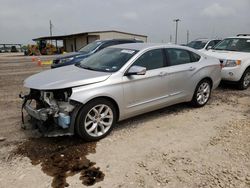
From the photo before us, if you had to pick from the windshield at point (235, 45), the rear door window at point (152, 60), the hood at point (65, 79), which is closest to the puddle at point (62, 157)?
the hood at point (65, 79)

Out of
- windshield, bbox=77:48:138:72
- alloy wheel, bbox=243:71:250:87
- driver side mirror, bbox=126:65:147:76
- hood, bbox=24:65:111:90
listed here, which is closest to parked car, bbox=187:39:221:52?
alloy wheel, bbox=243:71:250:87

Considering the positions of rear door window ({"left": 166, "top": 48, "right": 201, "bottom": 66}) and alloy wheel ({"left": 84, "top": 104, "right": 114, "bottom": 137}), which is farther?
rear door window ({"left": 166, "top": 48, "right": 201, "bottom": 66})

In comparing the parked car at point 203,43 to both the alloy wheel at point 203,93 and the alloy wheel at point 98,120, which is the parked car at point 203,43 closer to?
the alloy wheel at point 203,93

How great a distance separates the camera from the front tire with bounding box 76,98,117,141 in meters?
3.88

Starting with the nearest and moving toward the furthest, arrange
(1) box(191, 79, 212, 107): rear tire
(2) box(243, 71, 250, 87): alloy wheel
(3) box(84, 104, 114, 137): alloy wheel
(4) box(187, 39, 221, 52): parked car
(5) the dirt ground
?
(5) the dirt ground
(3) box(84, 104, 114, 137): alloy wheel
(1) box(191, 79, 212, 107): rear tire
(2) box(243, 71, 250, 87): alloy wheel
(4) box(187, 39, 221, 52): parked car

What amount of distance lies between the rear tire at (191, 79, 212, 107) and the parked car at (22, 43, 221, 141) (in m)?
0.03

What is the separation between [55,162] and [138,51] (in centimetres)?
249

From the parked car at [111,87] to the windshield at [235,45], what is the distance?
3.24 metres

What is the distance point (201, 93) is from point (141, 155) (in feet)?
9.41

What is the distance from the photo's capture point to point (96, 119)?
4078mm

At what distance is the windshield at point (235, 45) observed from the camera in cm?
818

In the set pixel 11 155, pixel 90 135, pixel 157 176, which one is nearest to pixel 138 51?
pixel 90 135

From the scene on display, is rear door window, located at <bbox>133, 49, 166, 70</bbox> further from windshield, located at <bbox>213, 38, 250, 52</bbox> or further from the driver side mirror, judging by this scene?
windshield, located at <bbox>213, 38, 250, 52</bbox>

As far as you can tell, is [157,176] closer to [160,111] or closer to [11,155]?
[11,155]
